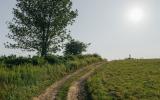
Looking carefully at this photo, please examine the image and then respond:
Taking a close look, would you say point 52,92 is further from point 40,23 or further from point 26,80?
point 40,23

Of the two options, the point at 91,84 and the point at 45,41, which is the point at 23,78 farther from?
the point at 45,41

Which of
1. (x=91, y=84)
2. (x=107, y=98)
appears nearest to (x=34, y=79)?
(x=91, y=84)

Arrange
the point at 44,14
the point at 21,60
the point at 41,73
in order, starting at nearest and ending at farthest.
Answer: the point at 41,73 < the point at 21,60 < the point at 44,14

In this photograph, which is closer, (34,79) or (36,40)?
(34,79)

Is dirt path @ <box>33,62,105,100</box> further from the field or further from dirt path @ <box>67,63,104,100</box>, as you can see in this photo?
the field

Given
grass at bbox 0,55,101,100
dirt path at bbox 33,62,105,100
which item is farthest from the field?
grass at bbox 0,55,101,100

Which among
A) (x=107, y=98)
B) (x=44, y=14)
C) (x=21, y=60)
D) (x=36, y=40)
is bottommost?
(x=107, y=98)

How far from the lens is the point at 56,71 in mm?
38062

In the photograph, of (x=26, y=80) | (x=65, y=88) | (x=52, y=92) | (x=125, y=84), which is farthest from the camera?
(x=125, y=84)

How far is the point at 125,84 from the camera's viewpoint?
3173 cm

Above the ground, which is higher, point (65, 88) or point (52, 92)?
point (65, 88)

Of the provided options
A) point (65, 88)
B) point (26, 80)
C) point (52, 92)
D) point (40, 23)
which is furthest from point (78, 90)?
point (40, 23)

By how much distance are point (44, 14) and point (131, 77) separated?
885 inches

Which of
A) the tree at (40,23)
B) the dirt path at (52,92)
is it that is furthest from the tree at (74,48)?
the dirt path at (52,92)
